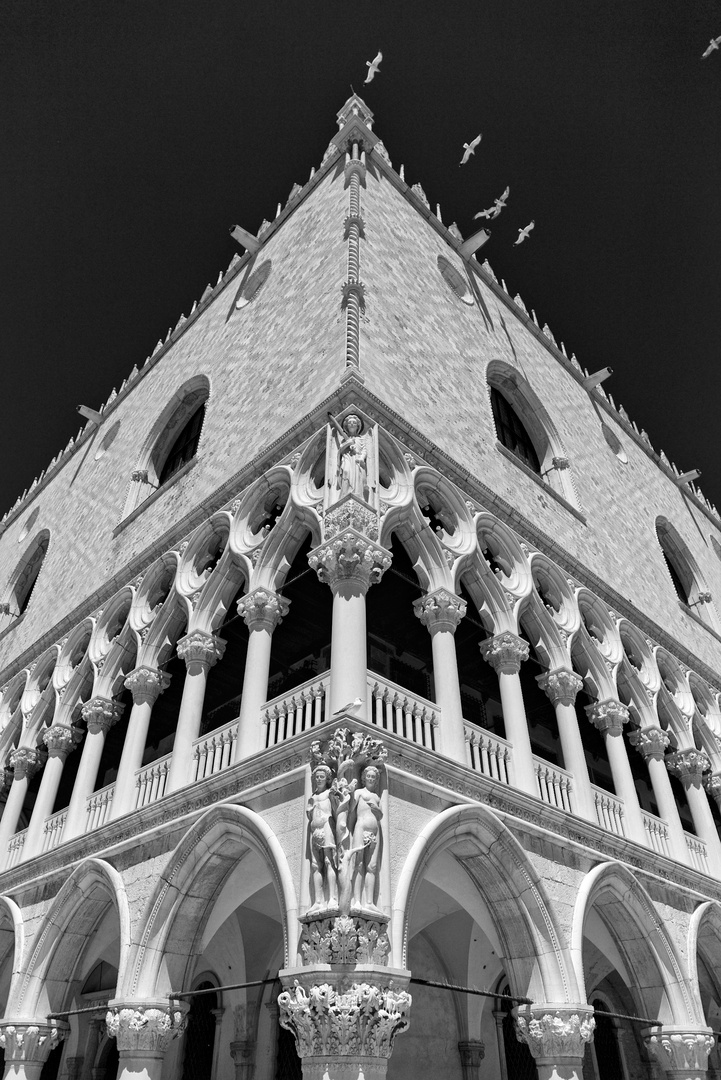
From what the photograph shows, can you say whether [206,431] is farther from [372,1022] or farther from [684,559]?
[684,559]

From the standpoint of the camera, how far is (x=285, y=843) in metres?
7.20

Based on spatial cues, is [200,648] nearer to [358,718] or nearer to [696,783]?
[358,718]

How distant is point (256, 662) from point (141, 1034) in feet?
12.8

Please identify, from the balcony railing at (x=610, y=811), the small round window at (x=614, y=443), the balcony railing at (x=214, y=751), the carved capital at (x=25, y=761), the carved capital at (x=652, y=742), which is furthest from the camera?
the small round window at (x=614, y=443)

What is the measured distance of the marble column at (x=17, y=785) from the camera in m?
12.2

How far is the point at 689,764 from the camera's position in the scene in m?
12.8

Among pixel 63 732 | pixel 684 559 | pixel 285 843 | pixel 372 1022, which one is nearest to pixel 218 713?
pixel 63 732

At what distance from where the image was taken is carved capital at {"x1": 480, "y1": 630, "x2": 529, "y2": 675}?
1020 centimetres

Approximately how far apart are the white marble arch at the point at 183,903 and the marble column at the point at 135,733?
173 centimetres

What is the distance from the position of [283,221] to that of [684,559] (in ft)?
41.7

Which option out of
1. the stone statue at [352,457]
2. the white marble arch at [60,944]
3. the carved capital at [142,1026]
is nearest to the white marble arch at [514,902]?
the carved capital at [142,1026]

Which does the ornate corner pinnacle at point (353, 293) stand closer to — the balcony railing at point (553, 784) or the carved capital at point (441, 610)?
the carved capital at point (441, 610)

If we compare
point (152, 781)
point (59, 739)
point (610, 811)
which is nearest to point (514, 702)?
point (610, 811)

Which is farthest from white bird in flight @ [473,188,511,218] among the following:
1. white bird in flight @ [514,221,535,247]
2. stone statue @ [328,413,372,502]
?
stone statue @ [328,413,372,502]
